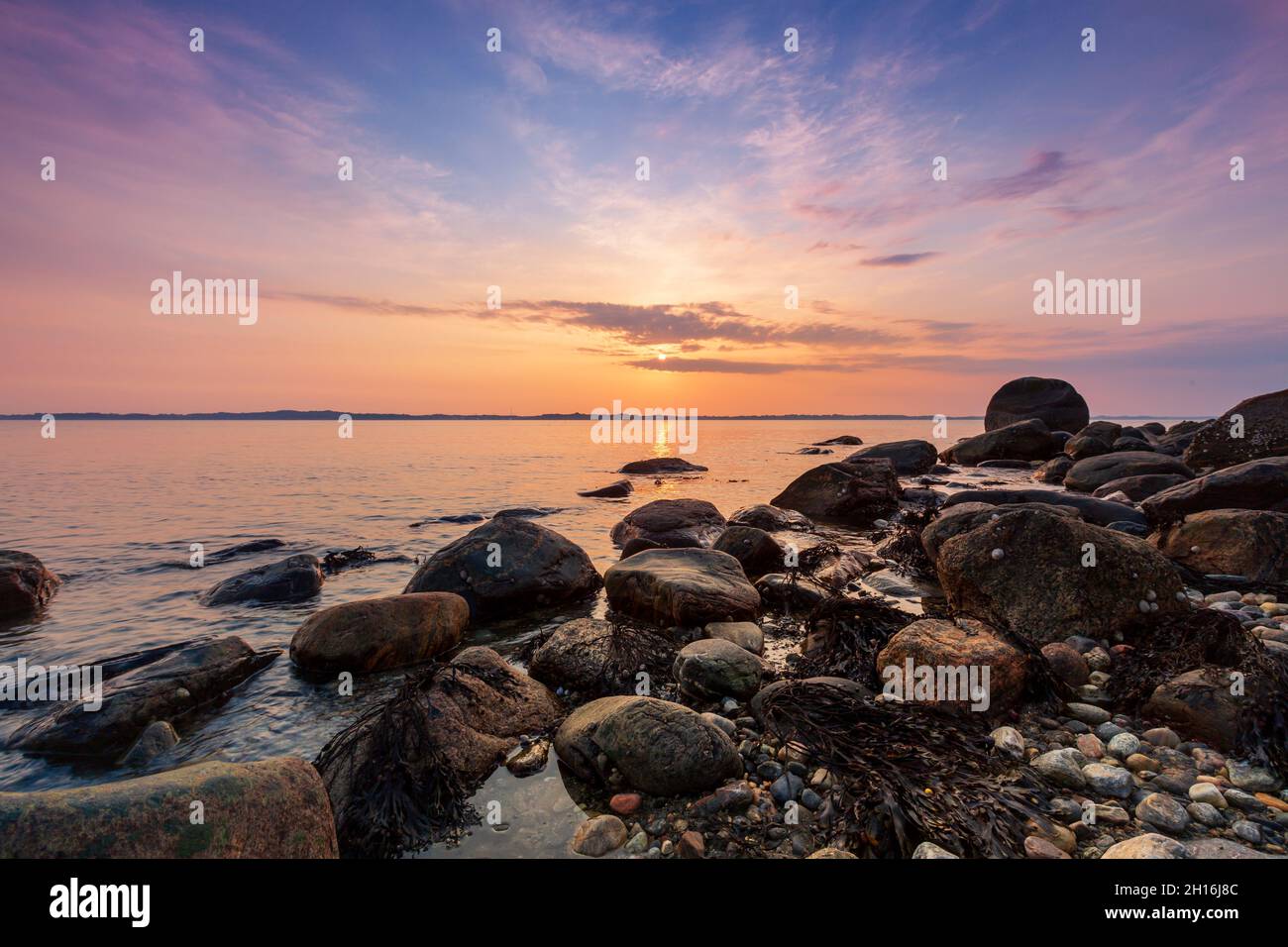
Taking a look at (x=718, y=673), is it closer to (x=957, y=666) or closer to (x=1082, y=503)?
(x=957, y=666)

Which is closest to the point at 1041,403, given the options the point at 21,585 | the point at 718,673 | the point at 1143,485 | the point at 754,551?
the point at 1143,485

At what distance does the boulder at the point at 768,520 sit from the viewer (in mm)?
15328

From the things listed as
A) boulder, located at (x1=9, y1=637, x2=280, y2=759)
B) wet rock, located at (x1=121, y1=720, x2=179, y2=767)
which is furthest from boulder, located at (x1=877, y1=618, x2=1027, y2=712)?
boulder, located at (x1=9, y1=637, x2=280, y2=759)

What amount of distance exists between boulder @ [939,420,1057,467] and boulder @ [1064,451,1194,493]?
14.4 metres

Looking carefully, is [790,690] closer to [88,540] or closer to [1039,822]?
[1039,822]

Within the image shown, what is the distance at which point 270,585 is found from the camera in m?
10.4

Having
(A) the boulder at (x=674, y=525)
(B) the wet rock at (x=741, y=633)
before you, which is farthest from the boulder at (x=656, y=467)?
(B) the wet rock at (x=741, y=633)

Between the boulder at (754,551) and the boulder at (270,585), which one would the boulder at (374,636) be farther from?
the boulder at (754,551)

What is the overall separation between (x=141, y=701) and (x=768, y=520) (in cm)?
1296

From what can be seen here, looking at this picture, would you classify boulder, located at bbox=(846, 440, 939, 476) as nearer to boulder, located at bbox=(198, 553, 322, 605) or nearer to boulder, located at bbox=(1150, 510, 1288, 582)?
boulder, located at bbox=(1150, 510, 1288, 582)

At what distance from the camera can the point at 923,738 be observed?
179 inches

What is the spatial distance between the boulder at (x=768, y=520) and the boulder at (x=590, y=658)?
28.6 feet

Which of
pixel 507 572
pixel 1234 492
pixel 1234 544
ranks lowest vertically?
pixel 507 572

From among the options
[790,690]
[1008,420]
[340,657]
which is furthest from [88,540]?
[1008,420]
